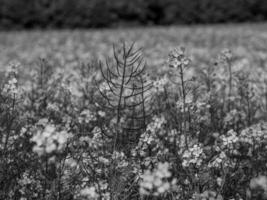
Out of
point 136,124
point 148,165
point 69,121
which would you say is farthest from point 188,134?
point 69,121

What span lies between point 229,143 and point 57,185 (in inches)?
45.7

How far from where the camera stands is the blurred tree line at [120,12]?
76.9 ft

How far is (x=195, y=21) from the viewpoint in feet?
83.2

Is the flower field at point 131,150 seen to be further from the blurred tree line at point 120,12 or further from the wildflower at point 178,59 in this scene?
the blurred tree line at point 120,12

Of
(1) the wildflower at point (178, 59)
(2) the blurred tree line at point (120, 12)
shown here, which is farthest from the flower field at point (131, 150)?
(2) the blurred tree line at point (120, 12)

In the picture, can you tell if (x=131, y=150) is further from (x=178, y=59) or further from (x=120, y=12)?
(x=120, y=12)

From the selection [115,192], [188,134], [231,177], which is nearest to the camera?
[115,192]

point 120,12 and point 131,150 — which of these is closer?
point 131,150

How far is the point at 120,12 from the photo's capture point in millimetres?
24641

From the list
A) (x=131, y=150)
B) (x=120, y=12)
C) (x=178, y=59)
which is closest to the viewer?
(x=178, y=59)

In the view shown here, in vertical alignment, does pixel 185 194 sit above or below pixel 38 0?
below

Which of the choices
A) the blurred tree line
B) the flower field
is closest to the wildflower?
the flower field

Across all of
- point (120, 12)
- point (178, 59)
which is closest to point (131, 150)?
point (178, 59)

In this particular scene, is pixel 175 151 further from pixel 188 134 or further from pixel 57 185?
pixel 57 185
